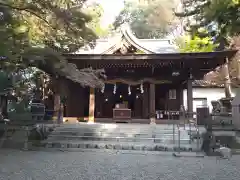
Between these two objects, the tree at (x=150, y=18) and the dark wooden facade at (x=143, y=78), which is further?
the tree at (x=150, y=18)

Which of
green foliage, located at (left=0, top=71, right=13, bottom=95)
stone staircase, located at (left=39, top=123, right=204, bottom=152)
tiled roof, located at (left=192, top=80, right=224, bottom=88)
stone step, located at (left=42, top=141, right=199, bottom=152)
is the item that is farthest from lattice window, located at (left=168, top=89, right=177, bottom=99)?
green foliage, located at (left=0, top=71, right=13, bottom=95)

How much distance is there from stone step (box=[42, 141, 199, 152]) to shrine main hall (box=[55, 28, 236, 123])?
9.05ft

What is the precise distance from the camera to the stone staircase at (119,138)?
997cm

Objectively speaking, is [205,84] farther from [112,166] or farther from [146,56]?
[112,166]

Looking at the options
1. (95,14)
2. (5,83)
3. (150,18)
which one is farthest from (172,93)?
(150,18)

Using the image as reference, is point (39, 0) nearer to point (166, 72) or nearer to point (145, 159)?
point (145, 159)

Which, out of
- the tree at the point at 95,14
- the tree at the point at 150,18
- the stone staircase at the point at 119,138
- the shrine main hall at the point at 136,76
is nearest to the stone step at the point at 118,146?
the stone staircase at the point at 119,138

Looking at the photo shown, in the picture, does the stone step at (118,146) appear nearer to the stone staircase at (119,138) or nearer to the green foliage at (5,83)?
the stone staircase at (119,138)

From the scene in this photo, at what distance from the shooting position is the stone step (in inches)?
383

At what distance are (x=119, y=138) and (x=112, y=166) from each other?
401cm

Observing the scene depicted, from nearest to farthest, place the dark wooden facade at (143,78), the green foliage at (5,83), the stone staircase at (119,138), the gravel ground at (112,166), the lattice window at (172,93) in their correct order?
1. the gravel ground at (112,166)
2. the stone staircase at (119,138)
3. the green foliage at (5,83)
4. the dark wooden facade at (143,78)
5. the lattice window at (172,93)

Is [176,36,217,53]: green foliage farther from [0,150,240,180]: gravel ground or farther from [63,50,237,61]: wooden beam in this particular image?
[0,150,240,180]: gravel ground

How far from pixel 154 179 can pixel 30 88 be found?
13.9 meters

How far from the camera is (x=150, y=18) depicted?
35.2m
